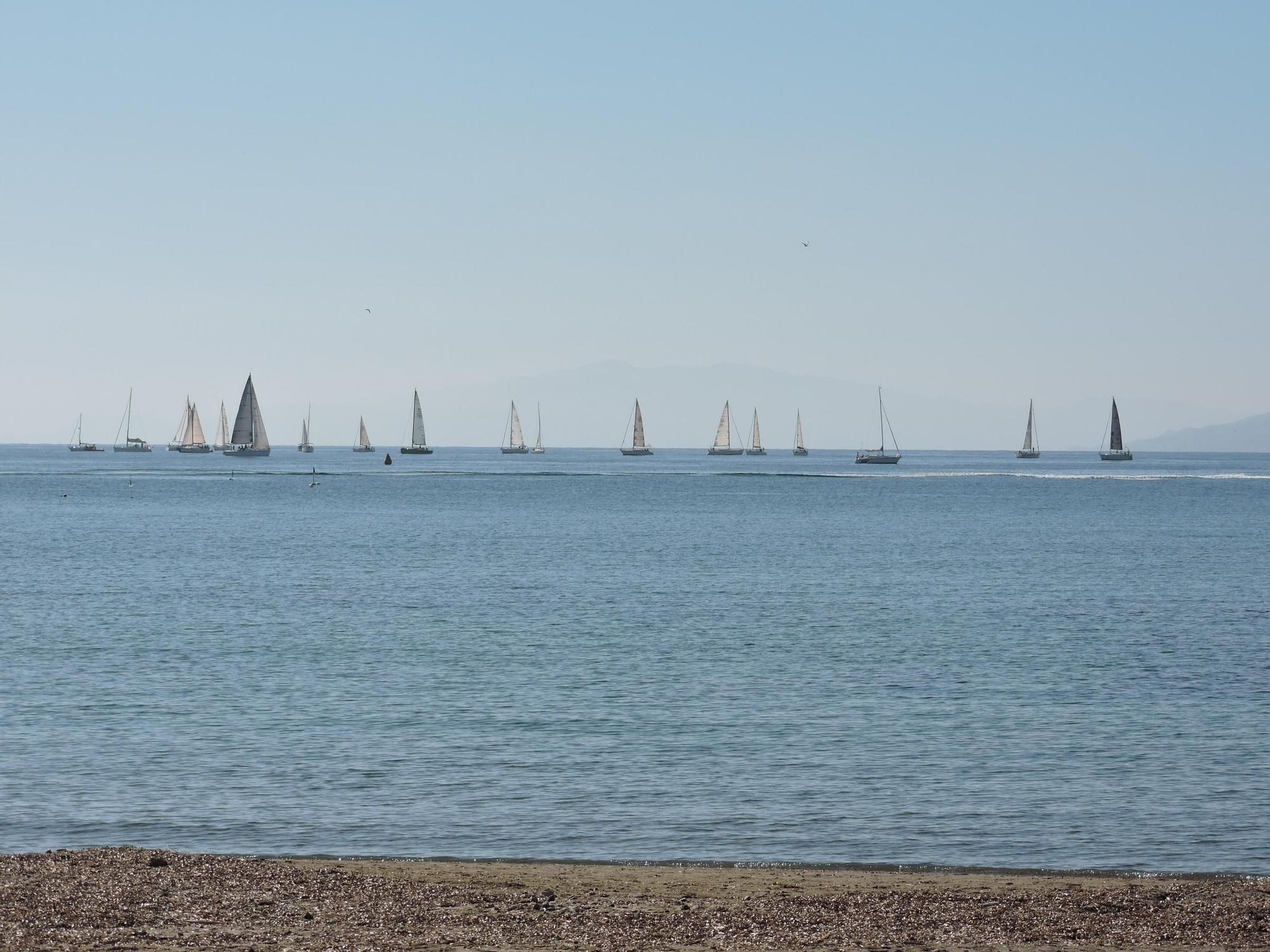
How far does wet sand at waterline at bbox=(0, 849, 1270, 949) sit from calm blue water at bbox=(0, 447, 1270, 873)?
2.52 meters

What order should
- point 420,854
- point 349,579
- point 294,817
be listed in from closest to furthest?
point 420,854
point 294,817
point 349,579

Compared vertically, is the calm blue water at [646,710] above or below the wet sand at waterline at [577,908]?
below

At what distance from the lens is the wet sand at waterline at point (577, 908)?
16156 millimetres

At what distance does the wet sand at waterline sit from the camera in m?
16.2

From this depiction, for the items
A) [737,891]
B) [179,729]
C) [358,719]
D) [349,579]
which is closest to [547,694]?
[358,719]

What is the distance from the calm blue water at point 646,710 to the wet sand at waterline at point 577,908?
8.28ft

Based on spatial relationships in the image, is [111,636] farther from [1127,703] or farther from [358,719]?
[1127,703]

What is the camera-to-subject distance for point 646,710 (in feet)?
118

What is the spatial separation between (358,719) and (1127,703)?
19.4 m

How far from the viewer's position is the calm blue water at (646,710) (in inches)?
964

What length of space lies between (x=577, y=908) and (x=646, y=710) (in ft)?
58.9

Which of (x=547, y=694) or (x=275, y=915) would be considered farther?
(x=547, y=694)

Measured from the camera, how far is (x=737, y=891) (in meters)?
19.6

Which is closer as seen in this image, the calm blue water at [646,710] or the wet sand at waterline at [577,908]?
the wet sand at waterline at [577,908]
